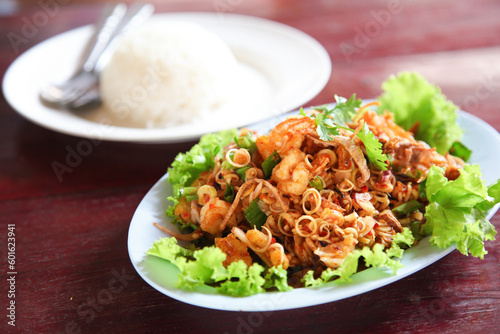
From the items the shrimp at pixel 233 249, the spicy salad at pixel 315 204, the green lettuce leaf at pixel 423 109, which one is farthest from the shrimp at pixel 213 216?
the green lettuce leaf at pixel 423 109

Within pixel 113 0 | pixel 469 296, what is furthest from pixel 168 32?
pixel 113 0

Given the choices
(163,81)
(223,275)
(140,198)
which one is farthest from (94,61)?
(223,275)

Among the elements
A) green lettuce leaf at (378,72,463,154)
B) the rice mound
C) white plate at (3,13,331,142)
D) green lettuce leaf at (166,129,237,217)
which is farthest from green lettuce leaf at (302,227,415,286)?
the rice mound

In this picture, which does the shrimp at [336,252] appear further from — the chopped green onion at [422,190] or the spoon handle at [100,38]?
the spoon handle at [100,38]

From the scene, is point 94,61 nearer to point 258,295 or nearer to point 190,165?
point 190,165

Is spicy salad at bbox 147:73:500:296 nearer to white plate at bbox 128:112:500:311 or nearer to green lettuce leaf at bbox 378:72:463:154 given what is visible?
white plate at bbox 128:112:500:311

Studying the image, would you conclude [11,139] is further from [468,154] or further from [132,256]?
[468,154]
